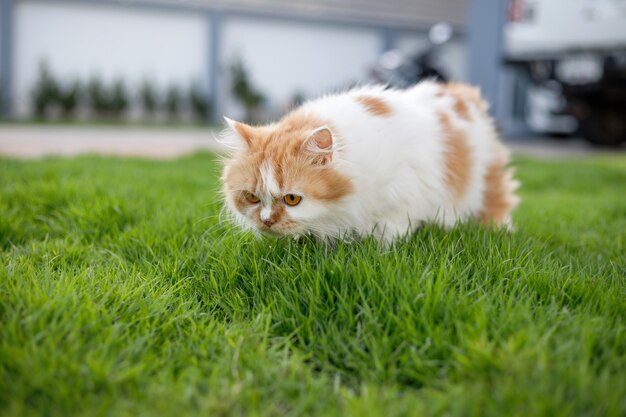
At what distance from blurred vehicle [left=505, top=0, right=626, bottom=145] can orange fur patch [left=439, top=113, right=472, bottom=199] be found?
18.0 ft

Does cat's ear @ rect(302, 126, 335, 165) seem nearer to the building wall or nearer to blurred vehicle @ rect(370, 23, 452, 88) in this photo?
blurred vehicle @ rect(370, 23, 452, 88)

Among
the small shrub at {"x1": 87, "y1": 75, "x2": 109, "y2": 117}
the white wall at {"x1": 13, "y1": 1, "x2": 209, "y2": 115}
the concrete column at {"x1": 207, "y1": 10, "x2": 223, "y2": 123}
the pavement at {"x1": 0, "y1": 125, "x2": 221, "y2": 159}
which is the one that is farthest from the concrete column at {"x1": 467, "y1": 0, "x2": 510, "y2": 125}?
the small shrub at {"x1": 87, "y1": 75, "x2": 109, "y2": 117}

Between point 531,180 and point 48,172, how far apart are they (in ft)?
12.8

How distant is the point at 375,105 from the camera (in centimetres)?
217

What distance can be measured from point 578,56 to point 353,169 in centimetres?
644

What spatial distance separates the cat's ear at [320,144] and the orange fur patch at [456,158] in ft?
2.10

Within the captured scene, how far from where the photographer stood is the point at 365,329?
4.93 feet

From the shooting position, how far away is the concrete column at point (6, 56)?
12031 mm

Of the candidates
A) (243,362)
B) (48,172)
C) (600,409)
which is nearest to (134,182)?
(48,172)

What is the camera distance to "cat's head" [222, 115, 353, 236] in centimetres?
187

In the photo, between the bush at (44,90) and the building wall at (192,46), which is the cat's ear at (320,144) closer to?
the building wall at (192,46)

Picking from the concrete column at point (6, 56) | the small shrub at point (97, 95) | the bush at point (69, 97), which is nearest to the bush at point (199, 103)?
the small shrub at point (97, 95)

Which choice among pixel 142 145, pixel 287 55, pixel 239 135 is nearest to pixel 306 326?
A: pixel 239 135

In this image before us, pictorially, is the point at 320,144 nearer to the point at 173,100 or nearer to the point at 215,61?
the point at 173,100
